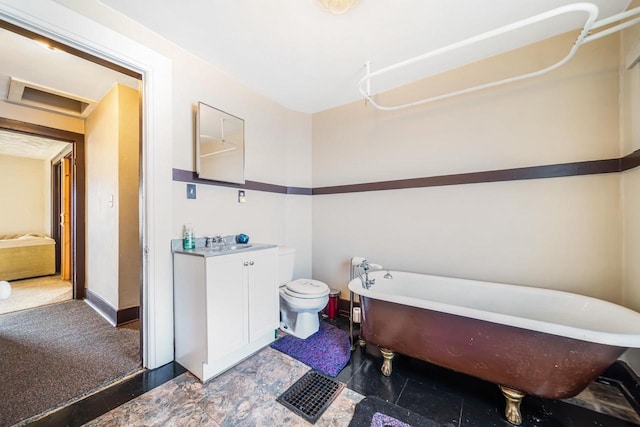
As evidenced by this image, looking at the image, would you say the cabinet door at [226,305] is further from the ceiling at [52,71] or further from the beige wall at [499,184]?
the ceiling at [52,71]

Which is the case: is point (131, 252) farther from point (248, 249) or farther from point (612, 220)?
point (612, 220)

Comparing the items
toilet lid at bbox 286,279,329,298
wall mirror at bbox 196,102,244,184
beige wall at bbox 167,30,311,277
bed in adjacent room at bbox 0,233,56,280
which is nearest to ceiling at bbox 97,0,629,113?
beige wall at bbox 167,30,311,277

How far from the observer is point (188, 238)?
178cm

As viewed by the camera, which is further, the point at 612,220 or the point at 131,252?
the point at 131,252

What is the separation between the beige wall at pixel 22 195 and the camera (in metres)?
4.20

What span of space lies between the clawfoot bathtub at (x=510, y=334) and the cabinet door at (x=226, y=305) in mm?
853

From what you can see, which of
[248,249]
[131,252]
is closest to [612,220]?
[248,249]

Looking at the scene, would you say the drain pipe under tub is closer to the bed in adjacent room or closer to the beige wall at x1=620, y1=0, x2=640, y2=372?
the beige wall at x1=620, y1=0, x2=640, y2=372

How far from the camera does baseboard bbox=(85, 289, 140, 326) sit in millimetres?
2238

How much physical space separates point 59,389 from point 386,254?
8.46 ft

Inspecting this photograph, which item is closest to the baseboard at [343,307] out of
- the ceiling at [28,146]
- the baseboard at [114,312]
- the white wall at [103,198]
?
the baseboard at [114,312]

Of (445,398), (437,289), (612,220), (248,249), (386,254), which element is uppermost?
(612,220)

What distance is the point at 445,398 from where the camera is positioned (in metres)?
1.40

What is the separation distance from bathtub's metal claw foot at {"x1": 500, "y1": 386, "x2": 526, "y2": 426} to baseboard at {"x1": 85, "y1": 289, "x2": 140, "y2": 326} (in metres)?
3.08
